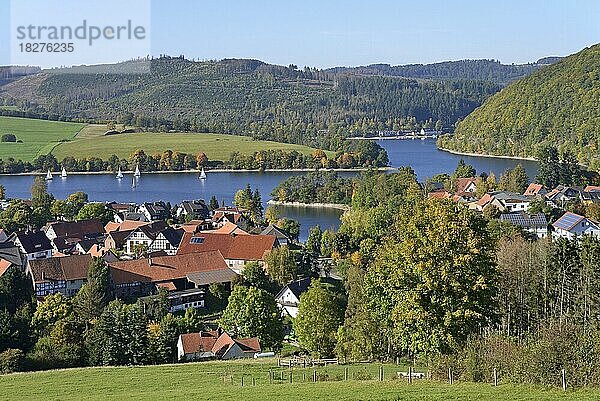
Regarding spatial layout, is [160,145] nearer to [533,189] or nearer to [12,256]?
[533,189]

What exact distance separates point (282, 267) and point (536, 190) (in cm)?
1858

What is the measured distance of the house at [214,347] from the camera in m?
14.5

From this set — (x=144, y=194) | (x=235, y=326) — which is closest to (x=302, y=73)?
(x=144, y=194)

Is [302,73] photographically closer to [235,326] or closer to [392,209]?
[392,209]

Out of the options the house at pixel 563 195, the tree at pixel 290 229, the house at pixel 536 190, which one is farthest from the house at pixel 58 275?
the house at pixel 536 190

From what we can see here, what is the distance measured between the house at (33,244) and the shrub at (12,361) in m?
12.7

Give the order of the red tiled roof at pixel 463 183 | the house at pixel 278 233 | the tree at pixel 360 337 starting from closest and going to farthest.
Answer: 1. the tree at pixel 360 337
2. the house at pixel 278 233
3. the red tiled roof at pixel 463 183

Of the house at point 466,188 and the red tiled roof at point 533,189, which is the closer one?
the red tiled roof at point 533,189

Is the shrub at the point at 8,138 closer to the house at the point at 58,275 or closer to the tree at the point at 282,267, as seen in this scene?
the house at the point at 58,275

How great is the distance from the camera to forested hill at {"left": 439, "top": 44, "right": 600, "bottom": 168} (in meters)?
61.1

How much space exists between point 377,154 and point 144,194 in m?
22.1

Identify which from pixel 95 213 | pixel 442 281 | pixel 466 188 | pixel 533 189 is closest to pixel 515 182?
pixel 533 189

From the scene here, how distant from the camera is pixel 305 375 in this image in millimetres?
10484

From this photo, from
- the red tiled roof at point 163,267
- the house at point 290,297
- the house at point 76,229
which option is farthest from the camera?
the house at point 76,229
